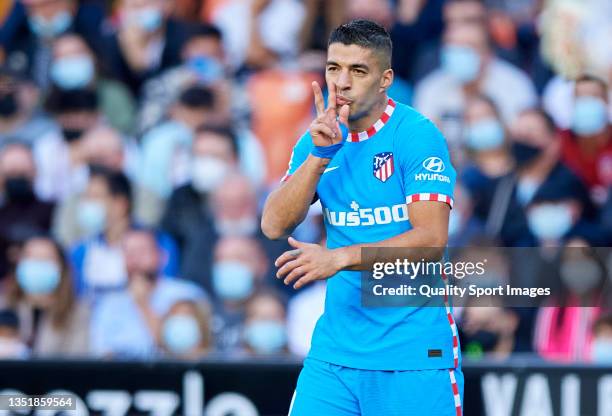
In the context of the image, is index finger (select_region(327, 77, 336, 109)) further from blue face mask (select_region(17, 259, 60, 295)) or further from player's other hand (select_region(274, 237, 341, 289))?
blue face mask (select_region(17, 259, 60, 295))

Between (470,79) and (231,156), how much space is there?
1966mm

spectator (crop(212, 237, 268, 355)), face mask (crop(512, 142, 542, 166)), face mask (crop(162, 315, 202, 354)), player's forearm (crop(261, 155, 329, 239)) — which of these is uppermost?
face mask (crop(512, 142, 542, 166))

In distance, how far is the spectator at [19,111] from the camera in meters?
9.09

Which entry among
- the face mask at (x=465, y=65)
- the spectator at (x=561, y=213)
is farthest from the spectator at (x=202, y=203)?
the spectator at (x=561, y=213)

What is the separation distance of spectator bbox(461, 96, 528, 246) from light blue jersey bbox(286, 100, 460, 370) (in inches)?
130

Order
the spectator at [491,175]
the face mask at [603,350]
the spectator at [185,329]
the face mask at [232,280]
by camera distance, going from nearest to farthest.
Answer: the face mask at [603,350] < the spectator at [185,329] < the spectator at [491,175] < the face mask at [232,280]

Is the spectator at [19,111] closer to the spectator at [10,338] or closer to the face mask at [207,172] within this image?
the face mask at [207,172]

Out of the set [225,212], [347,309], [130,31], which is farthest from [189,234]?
[347,309]

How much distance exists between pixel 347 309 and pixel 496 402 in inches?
79.3

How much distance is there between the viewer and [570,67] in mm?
8547

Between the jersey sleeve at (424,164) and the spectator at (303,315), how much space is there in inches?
131

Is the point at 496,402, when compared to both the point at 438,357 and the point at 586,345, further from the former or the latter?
the point at 438,357

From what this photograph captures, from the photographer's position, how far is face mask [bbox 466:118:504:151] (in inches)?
323

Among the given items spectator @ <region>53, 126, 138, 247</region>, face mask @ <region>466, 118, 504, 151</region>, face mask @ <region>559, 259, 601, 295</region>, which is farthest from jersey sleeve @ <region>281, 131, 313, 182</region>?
spectator @ <region>53, 126, 138, 247</region>
